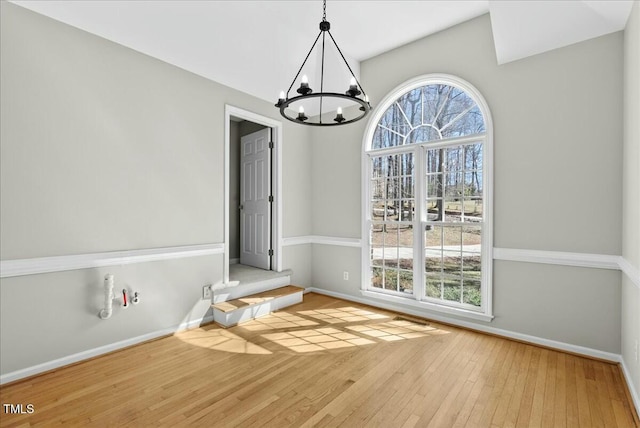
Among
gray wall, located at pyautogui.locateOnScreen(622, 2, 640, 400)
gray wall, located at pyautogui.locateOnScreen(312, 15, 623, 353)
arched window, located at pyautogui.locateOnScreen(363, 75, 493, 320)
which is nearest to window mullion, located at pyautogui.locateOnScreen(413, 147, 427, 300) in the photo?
arched window, located at pyautogui.locateOnScreen(363, 75, 493, 320)

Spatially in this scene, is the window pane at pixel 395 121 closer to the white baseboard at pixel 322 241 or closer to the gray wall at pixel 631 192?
the white baseboard at pixel 322 241

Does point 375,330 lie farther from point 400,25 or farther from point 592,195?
point 400,25

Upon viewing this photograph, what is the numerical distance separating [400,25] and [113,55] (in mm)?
2950

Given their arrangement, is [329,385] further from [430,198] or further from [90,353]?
[430,198]

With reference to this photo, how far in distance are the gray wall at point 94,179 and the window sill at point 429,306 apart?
208 cm

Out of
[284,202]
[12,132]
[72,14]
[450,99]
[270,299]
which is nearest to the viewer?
[12,132]

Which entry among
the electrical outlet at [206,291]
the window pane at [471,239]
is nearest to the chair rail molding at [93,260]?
the electrical outlet at [206,291]

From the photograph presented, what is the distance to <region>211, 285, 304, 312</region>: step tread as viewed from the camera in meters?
3.40

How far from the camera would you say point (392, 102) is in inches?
156

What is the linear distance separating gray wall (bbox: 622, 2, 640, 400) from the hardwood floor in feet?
1.24

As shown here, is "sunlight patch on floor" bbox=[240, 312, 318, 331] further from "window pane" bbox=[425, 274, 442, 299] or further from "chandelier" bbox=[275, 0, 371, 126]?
"chandelier" bbox=[275, 0, 371, 126]

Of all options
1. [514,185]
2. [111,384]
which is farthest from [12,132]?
[514,185]

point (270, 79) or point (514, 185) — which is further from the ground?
point (270, 79)

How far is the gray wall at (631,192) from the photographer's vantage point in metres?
2.02
